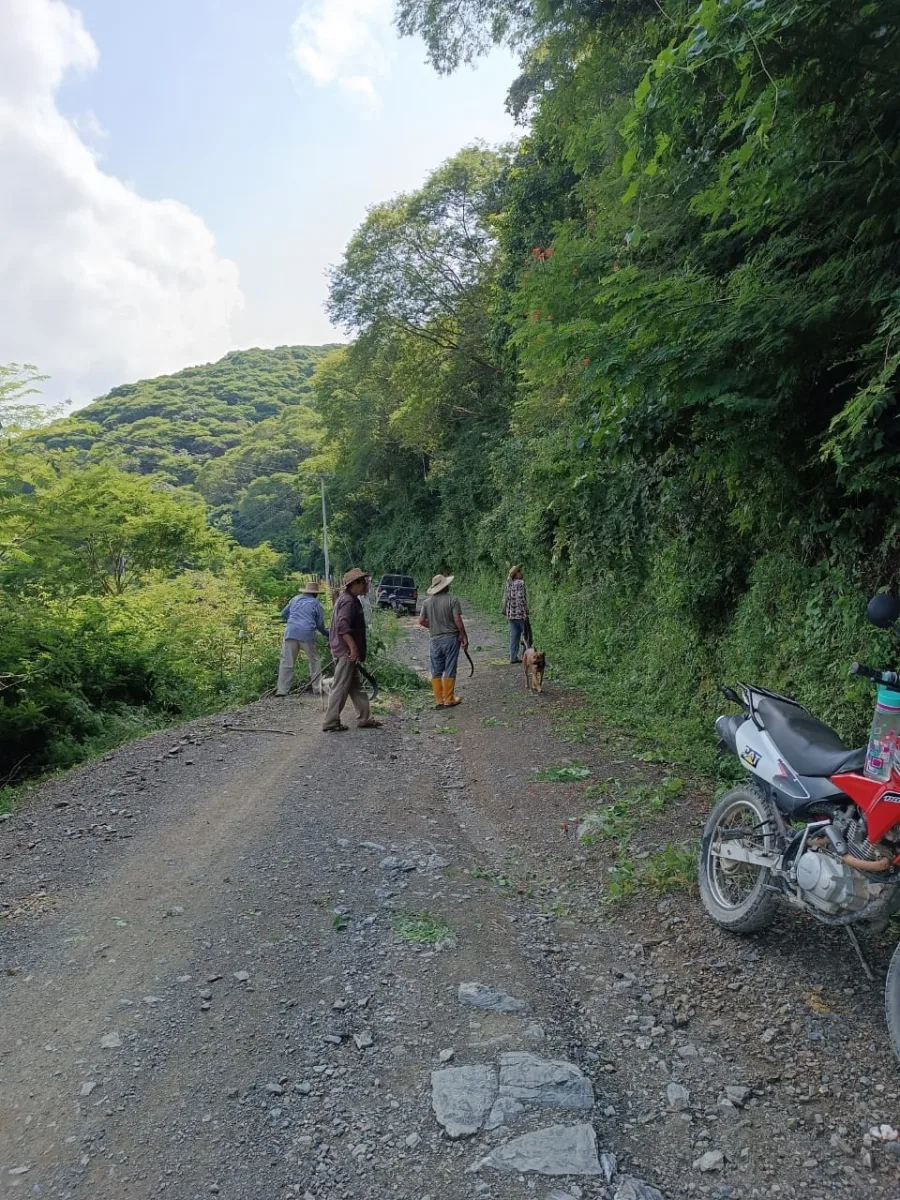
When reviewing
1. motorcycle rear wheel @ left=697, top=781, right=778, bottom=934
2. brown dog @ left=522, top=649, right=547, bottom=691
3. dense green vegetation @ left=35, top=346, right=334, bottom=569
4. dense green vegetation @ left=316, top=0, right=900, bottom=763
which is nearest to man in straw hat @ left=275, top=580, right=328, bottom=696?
brown dog @ left=522, top=649, right=547, bottom=691

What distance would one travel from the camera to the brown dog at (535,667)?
35.3 ft

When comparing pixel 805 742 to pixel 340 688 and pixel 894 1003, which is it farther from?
pixel 340 688

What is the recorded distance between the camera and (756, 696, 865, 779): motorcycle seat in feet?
11.1

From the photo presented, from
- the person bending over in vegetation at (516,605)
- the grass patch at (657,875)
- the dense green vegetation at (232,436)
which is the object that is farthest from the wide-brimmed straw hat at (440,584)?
the dense green vegetation at (232,436)

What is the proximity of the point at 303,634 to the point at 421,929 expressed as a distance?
24.7 feet

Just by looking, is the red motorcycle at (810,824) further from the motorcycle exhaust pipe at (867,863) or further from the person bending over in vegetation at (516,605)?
the person bending over in vegetation at (516,605)

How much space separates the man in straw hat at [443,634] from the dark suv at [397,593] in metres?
18.5

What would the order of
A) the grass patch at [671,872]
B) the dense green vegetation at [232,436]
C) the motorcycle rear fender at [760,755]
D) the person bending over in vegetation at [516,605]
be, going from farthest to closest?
the dense green vegetation at [232,436], the person bending over in vegetation at [516,605], the grass patch at [671,872], the motorcycle rear fender at [760,755]

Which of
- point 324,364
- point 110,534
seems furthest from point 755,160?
point 324,364

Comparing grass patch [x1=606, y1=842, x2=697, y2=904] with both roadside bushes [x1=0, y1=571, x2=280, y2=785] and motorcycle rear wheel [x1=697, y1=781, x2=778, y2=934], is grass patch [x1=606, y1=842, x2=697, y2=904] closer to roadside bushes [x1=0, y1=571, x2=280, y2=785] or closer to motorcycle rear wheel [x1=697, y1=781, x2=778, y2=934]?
motorcycle rear wheel [x1=697, y1=781, x2=778, y2=934]

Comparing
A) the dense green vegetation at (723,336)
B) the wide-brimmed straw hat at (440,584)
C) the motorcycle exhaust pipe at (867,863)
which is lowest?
the motorcycle exhaust pipe at (867,863)

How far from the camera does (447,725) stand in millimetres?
9734

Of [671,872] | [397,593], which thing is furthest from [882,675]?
[397,593]

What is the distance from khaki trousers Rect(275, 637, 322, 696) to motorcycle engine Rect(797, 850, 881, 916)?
29.1ft
